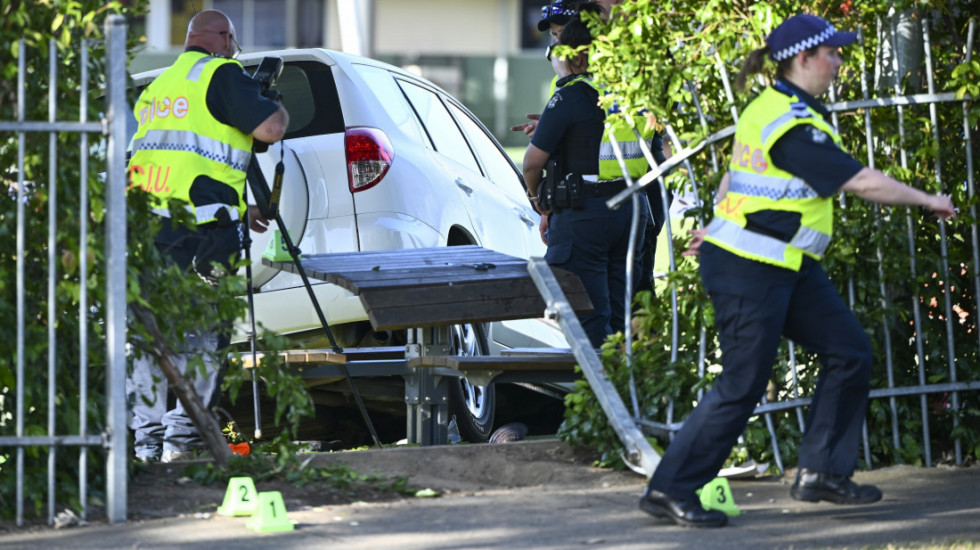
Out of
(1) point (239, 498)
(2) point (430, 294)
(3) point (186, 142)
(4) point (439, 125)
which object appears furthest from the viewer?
(4) point (439, 125)

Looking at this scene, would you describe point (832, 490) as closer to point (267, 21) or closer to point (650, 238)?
point (650, 238)

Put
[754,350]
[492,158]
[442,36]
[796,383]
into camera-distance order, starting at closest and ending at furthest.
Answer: [754,350] < [796,383] < [492,158] < [442,36]

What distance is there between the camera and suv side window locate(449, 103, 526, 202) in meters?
9.33

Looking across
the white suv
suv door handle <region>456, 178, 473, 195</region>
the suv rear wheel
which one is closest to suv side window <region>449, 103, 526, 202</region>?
suv door handle <region>456, 178, 473, 195</region>

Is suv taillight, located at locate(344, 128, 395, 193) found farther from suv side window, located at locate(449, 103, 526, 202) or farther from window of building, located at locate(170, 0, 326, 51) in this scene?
window of building, located at locate(170, 0, 326, 51)

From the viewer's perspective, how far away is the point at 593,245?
7238 mm

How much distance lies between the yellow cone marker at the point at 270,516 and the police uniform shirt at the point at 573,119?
273 centimetres

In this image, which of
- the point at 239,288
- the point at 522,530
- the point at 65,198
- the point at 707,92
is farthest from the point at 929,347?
the point at 65,198

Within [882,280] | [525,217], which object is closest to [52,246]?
[882,280]

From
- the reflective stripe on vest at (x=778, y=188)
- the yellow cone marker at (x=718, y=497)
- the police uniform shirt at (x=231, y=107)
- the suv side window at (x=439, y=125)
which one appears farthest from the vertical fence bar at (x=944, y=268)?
the suv side window at (x=439, y=125)

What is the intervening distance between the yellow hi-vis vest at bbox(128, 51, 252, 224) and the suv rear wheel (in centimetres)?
154

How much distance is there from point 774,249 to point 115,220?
86.4 inches

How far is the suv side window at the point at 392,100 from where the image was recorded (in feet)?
25.8

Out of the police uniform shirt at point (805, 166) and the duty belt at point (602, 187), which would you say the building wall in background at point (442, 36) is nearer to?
the duty belt at point (602, 187)
